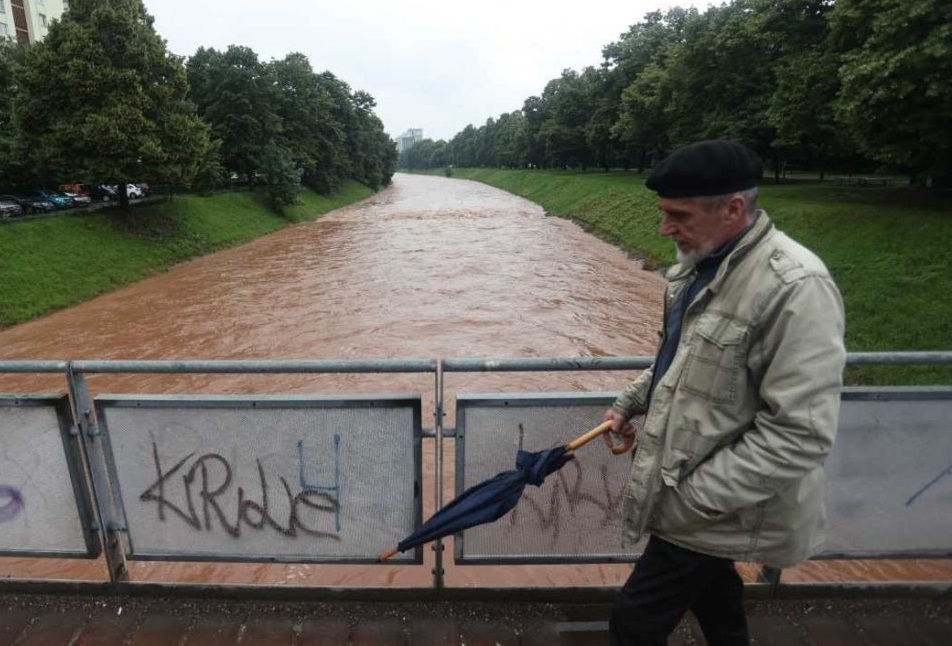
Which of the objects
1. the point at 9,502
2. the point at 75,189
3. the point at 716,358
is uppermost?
the point at 716,358

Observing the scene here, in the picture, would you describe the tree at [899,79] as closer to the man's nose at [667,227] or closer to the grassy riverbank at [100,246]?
the man's nose at [667,227]

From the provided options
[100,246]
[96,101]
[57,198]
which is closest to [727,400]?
[100,246]

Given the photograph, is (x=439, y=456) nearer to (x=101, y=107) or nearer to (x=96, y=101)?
(x=101, y=107)

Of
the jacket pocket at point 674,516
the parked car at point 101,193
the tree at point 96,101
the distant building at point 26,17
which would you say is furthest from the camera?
the distant building at point 26,17

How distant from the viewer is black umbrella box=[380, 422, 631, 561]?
8.18 feet

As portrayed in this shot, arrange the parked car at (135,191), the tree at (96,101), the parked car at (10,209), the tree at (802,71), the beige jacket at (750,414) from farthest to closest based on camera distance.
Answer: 1. the parked car at (135,191)
2. the parked car at (10,209)
3. the tree at (96,101)
4. the tree at (802,71)
5. the beige jacket at (750,414)

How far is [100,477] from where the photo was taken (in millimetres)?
2871

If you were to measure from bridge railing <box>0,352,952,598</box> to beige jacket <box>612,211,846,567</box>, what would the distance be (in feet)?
2.32

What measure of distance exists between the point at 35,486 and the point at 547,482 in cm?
247

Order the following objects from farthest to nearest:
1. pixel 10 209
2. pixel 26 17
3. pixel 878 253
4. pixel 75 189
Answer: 1. pixel 26 17
2. pixel 75 189
3. pixel 10 209
4. pixel 878 253

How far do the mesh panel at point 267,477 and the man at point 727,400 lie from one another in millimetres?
1163

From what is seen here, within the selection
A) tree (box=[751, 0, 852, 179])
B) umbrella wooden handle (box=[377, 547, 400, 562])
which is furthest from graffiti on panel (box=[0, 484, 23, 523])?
tree (box=[751, 0, 852, 179])

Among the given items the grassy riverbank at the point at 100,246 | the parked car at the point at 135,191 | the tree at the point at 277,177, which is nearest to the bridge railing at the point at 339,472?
the grassy riverbank at the point at 100,246

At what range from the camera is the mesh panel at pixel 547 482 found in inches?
106
